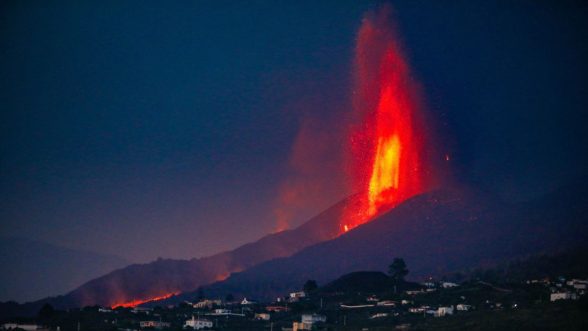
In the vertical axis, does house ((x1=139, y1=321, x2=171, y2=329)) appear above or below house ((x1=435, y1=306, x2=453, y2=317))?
below

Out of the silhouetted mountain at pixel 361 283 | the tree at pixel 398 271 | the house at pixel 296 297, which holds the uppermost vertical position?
the tree at pixel 398 271

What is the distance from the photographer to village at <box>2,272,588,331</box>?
9369 cm

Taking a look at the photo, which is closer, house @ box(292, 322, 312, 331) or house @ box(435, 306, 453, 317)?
house @ box(292, 322, 312, 331)

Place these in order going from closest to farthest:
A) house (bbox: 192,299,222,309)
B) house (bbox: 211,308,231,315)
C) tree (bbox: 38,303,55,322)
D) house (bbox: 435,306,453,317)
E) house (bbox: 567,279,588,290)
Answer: house (bbox: 435,306,453,317) < house (bbox: 567,279,588,290) < tree (bbox: 38,303,55,322) < house (bbox: 211,308,231,315) < house (bbox: 192,299,222,309)

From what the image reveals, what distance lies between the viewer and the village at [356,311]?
93.7 metres

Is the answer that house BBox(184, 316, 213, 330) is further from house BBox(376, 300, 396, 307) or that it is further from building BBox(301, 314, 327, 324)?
house BBox(376, 300, 396, 307)

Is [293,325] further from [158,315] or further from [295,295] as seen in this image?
[295,295]

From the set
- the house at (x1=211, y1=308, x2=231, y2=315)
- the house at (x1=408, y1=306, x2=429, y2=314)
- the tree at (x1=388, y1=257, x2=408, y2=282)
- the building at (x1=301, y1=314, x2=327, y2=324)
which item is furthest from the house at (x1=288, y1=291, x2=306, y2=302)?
the house at (x1=408, y1=306, x2=429, y2=314)

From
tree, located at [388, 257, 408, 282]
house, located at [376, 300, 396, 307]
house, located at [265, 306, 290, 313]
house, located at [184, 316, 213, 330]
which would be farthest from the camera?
tree, located at [388, 257, 408, 282]

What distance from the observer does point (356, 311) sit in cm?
10425

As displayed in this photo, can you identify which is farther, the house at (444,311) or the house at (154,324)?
the house at (154,324)

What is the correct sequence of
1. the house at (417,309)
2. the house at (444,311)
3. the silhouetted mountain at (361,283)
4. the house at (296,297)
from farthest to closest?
the silhouetted mountain at (361,283)
the house at (296,297)
the house at (417,309)
the house at (444,311)

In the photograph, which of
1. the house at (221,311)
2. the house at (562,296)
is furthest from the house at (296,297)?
the house at (562,296)

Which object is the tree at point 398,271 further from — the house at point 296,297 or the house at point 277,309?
the house at point 277,309
